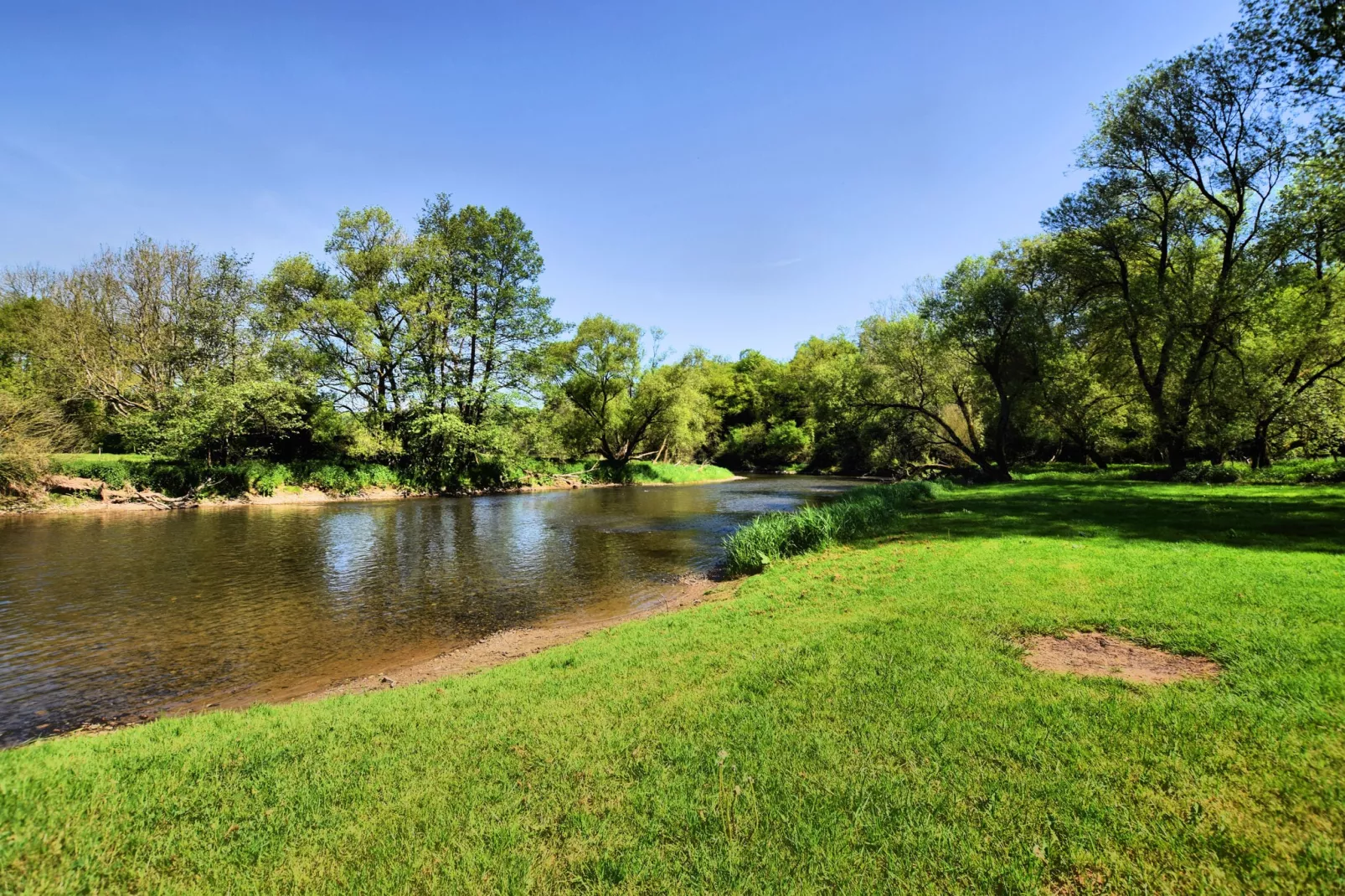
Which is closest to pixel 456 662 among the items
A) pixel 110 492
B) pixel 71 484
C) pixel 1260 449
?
pixel 110 492

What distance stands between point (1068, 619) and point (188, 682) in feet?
41.1

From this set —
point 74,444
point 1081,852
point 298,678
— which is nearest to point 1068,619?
point 1081,852

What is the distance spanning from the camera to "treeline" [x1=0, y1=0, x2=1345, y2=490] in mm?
21016

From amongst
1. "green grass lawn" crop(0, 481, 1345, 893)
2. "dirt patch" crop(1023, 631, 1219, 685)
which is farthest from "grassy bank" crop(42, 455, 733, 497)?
"dirt patch" crop(1023, 631, 1219, 685)

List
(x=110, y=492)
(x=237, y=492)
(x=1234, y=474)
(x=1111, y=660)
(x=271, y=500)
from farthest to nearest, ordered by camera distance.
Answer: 1. (x=271, y=500)
2. (x=237, y=492)
3. (x=110, y=492)
4. (x=1234, y=474)
5. (x=1111, y=660)

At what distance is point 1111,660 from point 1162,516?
11396mm

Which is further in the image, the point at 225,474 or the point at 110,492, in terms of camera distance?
the point at 225,474

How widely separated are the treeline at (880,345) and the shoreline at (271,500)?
1.47 m

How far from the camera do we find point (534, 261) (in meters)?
44.3

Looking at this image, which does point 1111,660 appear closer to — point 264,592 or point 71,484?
point 264,592

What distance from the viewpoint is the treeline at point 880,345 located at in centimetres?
2102

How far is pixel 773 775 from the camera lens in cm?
397

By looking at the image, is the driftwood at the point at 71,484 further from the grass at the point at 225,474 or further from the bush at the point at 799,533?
the bush at the point at 799,533

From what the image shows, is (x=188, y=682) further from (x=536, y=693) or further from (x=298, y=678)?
(x=536, y=693)
